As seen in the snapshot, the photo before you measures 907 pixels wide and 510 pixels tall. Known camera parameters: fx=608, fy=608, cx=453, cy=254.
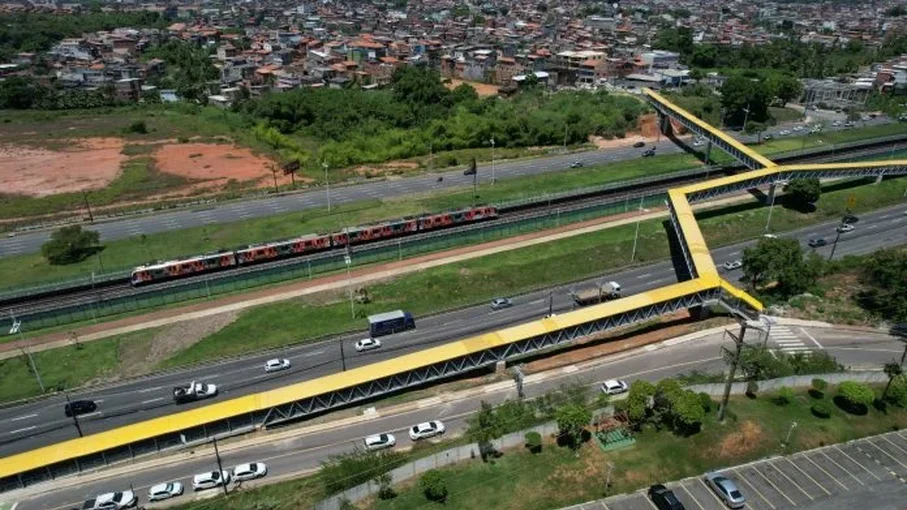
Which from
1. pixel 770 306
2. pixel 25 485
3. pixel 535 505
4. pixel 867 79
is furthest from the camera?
pixel 867 79

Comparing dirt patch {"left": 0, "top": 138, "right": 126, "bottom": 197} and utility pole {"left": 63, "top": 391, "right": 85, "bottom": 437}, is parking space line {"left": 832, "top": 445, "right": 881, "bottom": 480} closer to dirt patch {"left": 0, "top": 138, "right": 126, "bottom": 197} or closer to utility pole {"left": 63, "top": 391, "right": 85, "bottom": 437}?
utility pole {"left": 63, "top": 391, "right": 85, "bottom": 437}

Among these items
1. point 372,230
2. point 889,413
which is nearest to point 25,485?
point 372,230

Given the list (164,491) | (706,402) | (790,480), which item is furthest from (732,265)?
(164,491)

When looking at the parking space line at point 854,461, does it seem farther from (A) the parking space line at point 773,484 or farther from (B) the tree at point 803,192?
(B) the tree at point 803,192

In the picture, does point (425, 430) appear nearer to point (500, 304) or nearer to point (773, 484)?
point (500, 304)

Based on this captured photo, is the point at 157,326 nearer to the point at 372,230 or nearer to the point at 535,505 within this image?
the point at 372,230

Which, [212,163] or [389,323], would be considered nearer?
[389,323]
